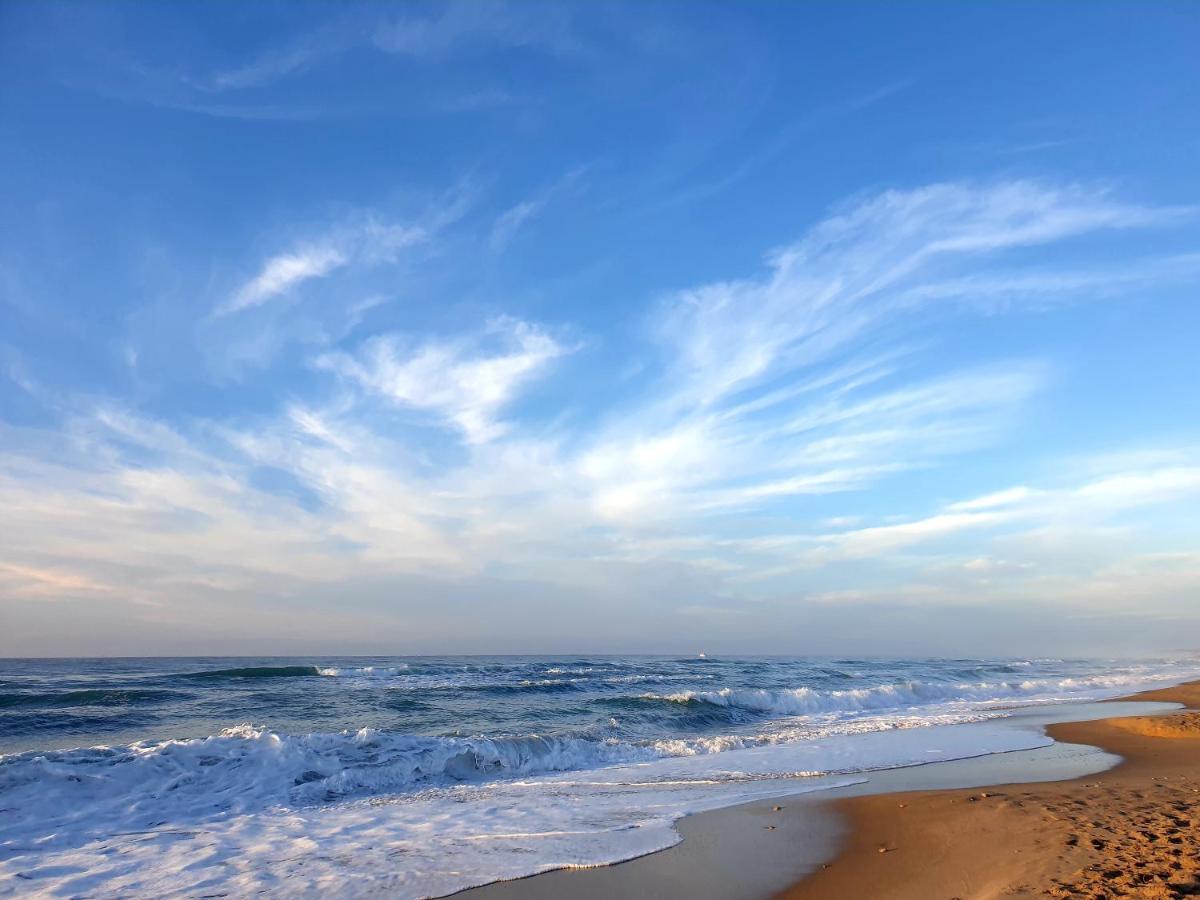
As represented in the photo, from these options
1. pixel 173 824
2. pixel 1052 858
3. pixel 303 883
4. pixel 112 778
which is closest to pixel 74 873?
pixel 173 824

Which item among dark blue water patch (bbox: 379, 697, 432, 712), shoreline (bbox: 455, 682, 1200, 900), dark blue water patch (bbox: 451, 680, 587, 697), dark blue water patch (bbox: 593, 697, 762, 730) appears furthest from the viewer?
dark blue water patch (bbox: 451, 680, 587, 697)

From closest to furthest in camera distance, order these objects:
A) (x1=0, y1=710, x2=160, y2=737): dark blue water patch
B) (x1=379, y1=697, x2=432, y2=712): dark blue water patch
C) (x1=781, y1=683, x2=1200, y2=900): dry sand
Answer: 1. (x1=781, y1=683, x2=1200, y2=900): dry sand
2. (x1=0, y1=710, x2=160, y2=737): dark blue water patch
3. (x1=379, y1=697, x2=432, y2=712): dark blue water patch

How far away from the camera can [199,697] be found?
21.3m

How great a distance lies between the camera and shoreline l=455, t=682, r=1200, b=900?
599 centimetres

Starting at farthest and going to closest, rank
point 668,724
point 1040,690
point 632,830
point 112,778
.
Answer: point 1040,690
point 668,724
point 112,778
point 632,830

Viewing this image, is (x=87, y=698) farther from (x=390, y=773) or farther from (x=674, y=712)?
(x=674, y=712)

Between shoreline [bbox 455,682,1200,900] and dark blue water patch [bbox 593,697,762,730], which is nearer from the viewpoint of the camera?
shoreline [bbox 455,682,1200,900]

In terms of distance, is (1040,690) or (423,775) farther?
(1040,690)

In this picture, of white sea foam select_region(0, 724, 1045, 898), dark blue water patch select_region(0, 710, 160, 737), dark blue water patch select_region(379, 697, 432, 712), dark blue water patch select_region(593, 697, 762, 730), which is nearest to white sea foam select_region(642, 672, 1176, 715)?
dark blue water patch select_region(593, 697, 762, 730)

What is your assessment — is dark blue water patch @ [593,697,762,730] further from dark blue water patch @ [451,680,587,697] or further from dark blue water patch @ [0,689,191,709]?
dark blue water patch @ [0,689,191,709]

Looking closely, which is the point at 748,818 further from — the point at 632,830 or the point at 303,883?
the point at 303,883

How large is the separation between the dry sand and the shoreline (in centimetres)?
2

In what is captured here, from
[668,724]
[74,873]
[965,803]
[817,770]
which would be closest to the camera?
[74,873]

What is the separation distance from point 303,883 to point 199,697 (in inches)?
708
